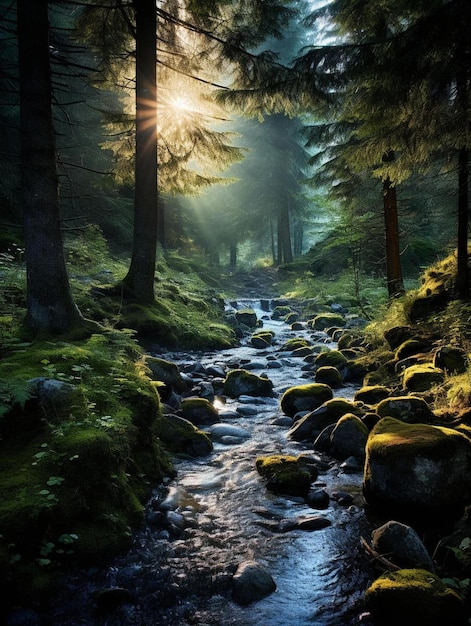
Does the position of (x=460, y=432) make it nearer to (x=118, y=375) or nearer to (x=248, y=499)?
(x=248, y=499)

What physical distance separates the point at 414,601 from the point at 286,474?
2.05 metres

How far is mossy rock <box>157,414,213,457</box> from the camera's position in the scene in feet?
17.9

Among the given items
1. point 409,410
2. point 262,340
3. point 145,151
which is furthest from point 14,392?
point 262,340

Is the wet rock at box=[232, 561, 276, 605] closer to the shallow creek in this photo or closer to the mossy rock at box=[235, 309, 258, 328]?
the shallow creek

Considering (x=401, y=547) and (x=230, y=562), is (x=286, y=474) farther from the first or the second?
(x=401, y=547)

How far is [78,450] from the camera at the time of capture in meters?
3.44

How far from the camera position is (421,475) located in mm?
3752

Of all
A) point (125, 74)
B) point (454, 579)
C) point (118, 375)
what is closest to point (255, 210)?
point (125, 74)

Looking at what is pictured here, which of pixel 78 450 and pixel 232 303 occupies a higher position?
pixel 232 303

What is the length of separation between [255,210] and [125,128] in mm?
A: 22413

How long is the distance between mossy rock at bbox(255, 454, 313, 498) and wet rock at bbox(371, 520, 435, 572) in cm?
111

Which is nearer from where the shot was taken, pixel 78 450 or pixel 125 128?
pixel 78 450

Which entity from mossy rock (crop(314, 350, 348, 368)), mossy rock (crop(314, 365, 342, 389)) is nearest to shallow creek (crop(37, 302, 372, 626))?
mossy rock (crop(314, 365, 342, 389))

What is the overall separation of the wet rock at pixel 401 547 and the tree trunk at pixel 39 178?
5.01 m
